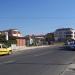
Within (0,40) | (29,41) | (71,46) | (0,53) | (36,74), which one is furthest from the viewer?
(29,41)

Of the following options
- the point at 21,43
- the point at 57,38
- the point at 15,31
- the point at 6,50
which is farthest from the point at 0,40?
the point at 57,38

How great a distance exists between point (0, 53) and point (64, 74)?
20.5 m

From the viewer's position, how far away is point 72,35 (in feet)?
652

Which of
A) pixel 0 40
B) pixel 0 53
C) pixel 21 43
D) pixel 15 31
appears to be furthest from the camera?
pixel 15 31

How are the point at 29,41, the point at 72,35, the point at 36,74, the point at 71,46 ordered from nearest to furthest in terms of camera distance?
the point at 36,74
the point at 71,46
the point at 29,41
the point at 72,35

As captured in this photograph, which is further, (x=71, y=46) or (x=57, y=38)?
(x=57, y=38)

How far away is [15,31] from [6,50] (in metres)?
125

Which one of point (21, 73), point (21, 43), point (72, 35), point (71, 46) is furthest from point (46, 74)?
point (72, 35)

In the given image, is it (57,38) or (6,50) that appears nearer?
(6,50)

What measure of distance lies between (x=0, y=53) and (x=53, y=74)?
20212 mm

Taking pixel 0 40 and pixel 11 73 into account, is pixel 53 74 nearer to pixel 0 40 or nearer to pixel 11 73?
pixel 11 73

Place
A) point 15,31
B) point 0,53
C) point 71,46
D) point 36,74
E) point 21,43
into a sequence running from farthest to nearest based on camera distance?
point 15,31
point 21,43
point 71,46
point 0,53
point 36,74

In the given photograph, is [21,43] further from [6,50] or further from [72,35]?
[72,35]

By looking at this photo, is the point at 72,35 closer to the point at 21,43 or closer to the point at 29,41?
the point at 29,41
